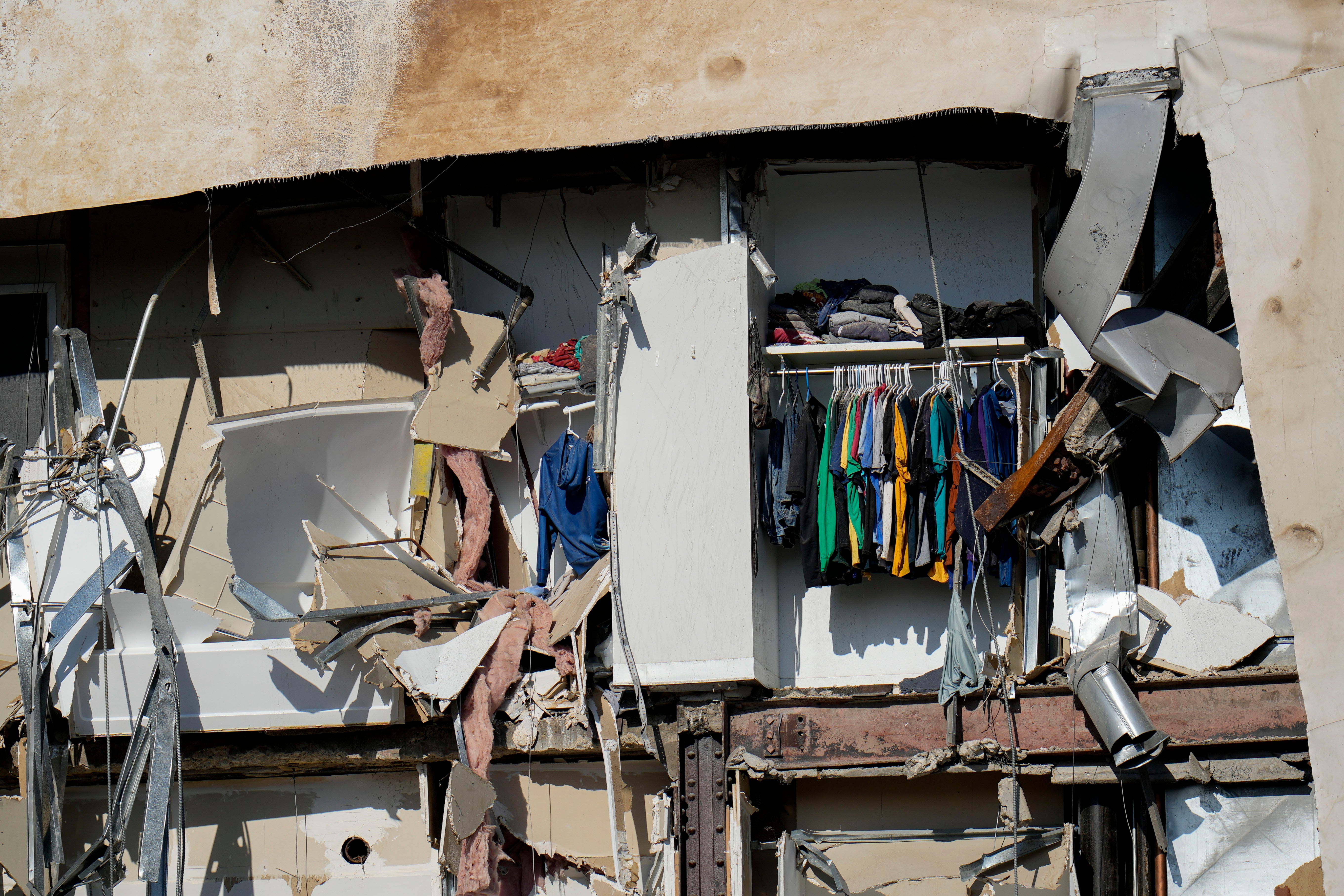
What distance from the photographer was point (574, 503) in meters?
7.68

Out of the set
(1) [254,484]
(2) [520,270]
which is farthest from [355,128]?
(1) [254,484]

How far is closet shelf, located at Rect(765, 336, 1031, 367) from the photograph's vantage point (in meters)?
7.31

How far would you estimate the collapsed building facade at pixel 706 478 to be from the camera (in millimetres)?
6551

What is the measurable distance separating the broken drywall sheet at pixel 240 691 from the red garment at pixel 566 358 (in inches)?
80.3

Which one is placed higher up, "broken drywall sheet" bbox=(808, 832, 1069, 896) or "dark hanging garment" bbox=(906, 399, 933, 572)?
"dark hanging garment" bbox=(906, 399, 933, 572)

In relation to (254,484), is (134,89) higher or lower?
higher

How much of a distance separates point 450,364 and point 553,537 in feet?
3.89

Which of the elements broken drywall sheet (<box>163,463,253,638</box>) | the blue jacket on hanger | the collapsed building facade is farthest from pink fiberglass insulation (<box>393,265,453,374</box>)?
broken drywall sheet (<box>163,463,253,638</box>)

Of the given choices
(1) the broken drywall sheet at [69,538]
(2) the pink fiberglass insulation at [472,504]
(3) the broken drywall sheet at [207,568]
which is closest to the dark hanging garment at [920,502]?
(2) the pink fiberglass insulation at [472,504]

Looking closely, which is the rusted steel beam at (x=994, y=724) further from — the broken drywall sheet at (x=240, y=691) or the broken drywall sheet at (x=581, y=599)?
the broken drywall sheet at (x=240, y=691)

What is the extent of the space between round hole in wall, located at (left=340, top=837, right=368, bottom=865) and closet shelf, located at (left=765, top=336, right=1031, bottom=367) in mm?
3804

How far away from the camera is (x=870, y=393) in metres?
7.34

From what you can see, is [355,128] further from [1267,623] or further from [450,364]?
[1267,623]

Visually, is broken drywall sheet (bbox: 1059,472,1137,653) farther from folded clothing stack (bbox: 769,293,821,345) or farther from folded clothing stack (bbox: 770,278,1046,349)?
folded clothing stack (bbox: 769,293,821,345)
